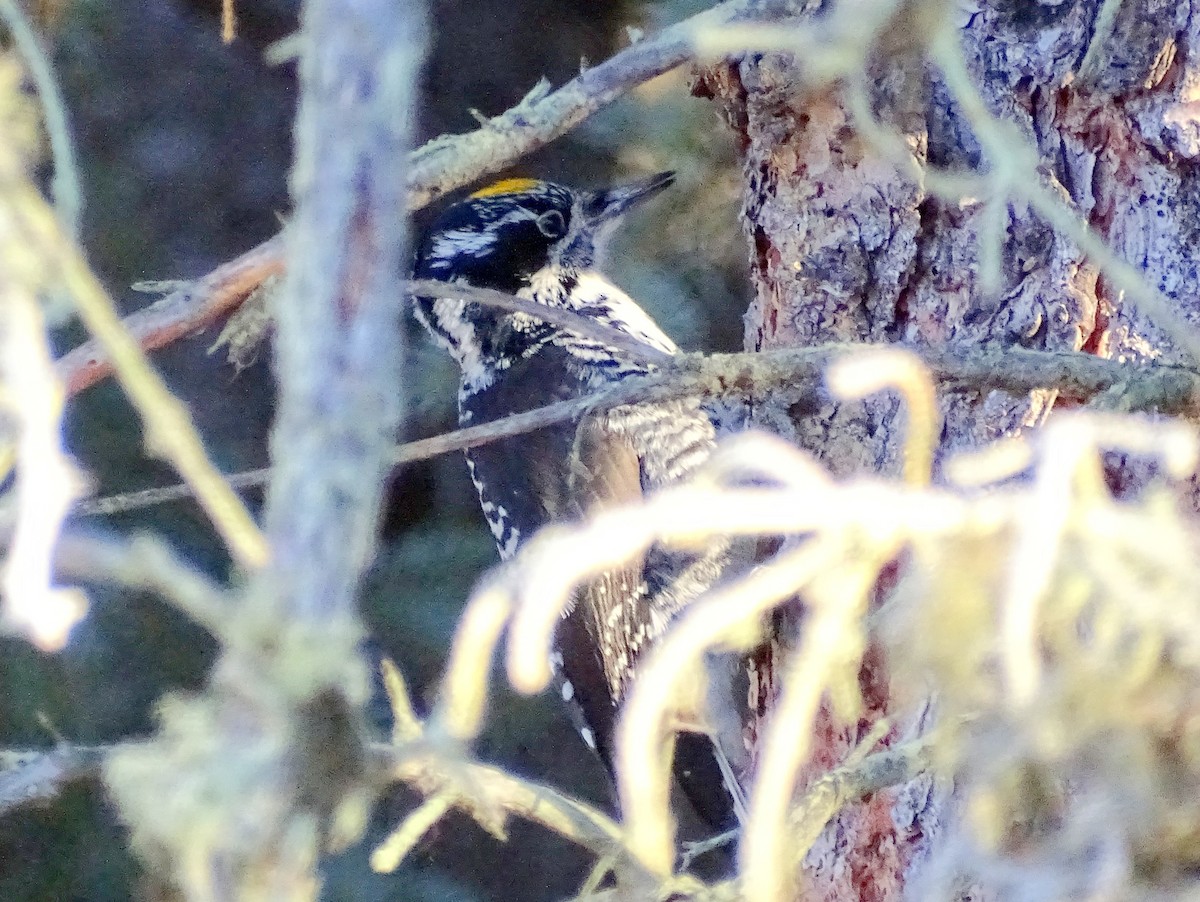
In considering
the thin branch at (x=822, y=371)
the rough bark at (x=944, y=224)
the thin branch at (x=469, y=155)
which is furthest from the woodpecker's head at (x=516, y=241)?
the thin branch at (x=822, y=371)

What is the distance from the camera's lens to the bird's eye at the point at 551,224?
2154 mm

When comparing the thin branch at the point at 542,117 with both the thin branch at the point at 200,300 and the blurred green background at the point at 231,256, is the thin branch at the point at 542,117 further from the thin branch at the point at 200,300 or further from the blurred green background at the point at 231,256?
the blurred green background at the point at 231,256

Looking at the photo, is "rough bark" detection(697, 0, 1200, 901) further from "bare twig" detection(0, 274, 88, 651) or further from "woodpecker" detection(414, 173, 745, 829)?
"bare twig" detection(0, 274, 88, 651)

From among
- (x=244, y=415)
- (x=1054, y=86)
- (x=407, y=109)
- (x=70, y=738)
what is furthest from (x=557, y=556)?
(x=244, y=415)

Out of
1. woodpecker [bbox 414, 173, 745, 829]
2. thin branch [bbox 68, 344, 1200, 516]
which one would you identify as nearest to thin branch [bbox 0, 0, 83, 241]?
thin branch [bbox 68, 344, 1200, 516]

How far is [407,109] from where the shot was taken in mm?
495

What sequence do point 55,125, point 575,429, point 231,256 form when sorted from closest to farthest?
point 55,125
point 575,429
point 231,256

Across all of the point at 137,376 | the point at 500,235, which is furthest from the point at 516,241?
the point at 137,376

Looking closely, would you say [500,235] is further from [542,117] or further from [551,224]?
[542,117]

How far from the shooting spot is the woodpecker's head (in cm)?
215

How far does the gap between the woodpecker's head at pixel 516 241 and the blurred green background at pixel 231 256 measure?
202mm

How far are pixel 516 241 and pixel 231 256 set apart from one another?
687mm

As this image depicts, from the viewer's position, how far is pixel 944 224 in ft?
4.35

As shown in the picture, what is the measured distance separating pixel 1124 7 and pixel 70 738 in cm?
191
